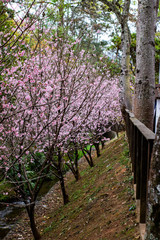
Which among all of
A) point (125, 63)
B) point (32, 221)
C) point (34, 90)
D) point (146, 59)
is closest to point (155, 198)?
point (146, 59)

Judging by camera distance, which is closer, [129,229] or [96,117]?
[129,229]

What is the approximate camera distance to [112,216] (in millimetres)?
4129

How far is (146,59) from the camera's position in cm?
421

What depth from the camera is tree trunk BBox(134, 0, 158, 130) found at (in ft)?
13.8

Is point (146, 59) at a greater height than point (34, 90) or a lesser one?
greater

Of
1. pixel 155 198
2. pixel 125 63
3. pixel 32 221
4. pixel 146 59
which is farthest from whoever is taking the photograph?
Result: pixel 125 63

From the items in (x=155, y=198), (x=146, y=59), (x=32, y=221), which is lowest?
(x=32, y=221)

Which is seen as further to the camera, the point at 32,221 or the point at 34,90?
the point at 32,221

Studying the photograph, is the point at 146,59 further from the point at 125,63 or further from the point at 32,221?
the point at 32,221

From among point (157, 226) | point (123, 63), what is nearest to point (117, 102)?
point (123, 63)

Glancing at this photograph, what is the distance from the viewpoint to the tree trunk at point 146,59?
4207 millimetres

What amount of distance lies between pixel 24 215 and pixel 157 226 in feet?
28.5

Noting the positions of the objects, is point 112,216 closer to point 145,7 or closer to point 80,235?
point 80,235

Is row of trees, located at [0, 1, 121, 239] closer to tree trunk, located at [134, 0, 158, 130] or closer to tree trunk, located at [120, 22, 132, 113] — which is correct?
tree trunk, located at [134, 0, 158, 130]
